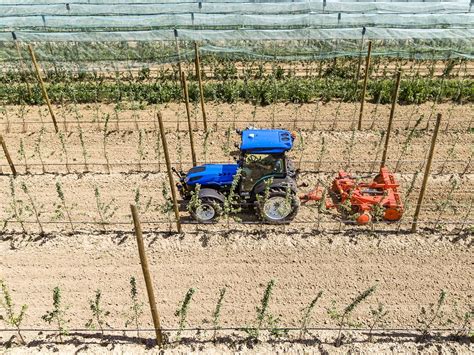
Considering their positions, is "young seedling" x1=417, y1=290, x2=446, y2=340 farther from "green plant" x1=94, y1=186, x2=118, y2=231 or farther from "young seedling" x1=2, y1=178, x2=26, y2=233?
"young seedling" x1=2, y1=178, x2=26, y2=233

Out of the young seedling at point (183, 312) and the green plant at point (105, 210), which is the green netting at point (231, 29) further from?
the young seedling at point (183, 312)

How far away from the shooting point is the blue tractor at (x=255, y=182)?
8.16 meters

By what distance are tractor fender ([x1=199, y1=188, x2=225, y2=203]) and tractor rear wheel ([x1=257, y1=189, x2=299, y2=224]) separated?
78 cm

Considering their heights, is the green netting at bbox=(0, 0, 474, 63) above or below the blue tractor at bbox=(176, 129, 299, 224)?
above

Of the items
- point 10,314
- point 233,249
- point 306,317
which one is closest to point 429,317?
point 306,317

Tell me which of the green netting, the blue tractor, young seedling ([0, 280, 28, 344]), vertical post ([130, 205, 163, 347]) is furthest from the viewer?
the green netting

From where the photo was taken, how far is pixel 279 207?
858 cm

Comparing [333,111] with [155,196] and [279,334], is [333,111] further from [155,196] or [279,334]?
[279,334]

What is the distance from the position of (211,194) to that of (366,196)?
10.8ft

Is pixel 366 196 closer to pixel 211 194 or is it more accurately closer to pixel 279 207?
pixel 279 207

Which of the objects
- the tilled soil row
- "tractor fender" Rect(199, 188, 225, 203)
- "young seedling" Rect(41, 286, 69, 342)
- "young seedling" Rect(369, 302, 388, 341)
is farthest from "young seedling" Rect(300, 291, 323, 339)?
"young seedling" Rect(41, 286, 69, 342)

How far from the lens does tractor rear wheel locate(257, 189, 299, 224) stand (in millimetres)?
8383

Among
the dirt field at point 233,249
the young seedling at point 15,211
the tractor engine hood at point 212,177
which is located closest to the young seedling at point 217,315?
the dirt field at point 233,249

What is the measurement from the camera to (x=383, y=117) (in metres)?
12.9
